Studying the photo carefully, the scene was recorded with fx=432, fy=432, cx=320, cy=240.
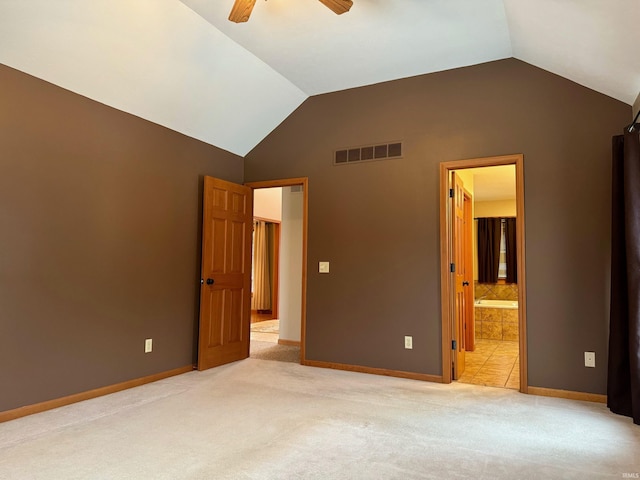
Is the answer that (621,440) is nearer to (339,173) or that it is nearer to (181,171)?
(339,173)

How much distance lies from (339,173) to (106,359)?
286 centimetres

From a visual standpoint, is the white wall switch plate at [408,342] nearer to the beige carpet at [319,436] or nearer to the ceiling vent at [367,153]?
the beige carpet at [319,436]

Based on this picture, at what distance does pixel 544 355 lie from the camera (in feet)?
12.1

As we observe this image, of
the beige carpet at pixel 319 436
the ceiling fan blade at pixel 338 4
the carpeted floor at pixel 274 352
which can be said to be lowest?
the carpeted floor at pixel 274 352

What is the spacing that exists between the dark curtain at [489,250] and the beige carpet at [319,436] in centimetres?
466

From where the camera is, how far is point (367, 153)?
4.57 meters

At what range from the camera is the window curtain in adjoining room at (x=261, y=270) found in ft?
30.6

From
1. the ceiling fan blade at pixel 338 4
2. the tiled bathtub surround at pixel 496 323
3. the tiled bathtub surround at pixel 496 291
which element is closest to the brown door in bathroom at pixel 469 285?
the tiled bathtub surround at pixel 496 323

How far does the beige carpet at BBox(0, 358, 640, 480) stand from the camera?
7.49ft

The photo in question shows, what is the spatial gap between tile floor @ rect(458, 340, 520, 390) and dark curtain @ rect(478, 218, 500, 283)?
1.90 meters

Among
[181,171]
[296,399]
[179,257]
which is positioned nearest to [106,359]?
[179,257]

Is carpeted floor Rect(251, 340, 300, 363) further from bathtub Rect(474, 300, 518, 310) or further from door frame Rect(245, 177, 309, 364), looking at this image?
bathtub Rect(474, 300, 518, 310)

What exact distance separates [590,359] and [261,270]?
6816 mm

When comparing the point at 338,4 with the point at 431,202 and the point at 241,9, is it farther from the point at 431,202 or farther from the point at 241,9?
the point at 431,202
